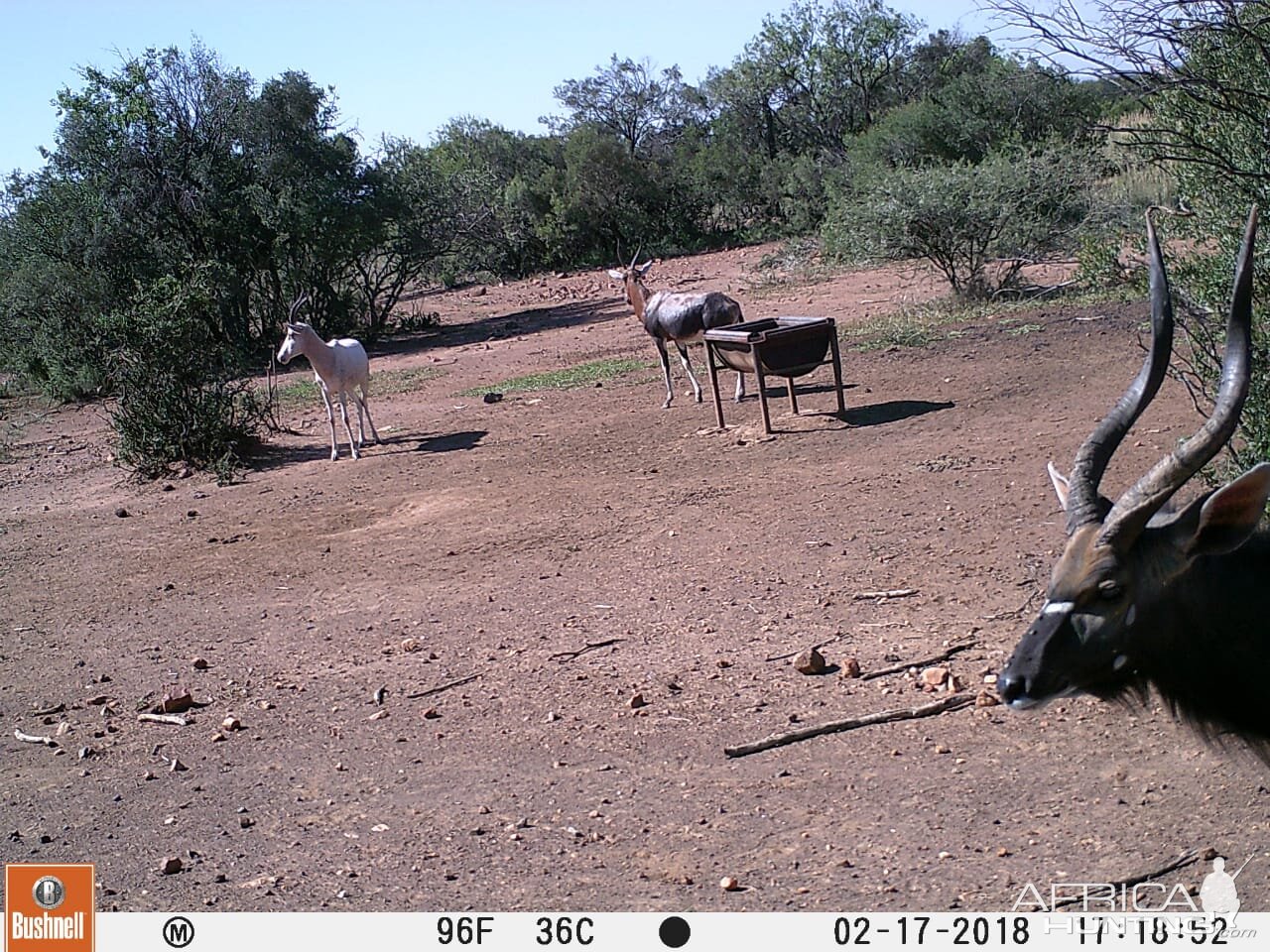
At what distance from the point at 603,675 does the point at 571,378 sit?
433 inches

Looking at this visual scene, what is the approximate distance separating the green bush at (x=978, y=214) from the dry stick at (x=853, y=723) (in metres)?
12.3

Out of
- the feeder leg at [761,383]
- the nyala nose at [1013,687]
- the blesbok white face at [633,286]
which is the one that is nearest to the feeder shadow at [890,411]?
the feeder leg at [761,383]

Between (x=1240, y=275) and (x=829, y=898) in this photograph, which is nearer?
(x=1240, y=275)

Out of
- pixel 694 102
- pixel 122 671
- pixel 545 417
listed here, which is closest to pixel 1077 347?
pixel 545 417

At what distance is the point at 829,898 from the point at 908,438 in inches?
279

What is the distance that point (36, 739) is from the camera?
249 inches

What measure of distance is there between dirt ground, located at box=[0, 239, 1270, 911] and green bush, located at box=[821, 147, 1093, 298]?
11.8 ft

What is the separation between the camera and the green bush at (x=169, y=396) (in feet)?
45.0

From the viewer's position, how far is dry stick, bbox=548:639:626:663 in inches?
261

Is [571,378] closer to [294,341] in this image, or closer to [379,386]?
[379,386]

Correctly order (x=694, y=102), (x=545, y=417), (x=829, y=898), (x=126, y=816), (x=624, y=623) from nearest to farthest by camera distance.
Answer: (x=829, y=898), (x=126, y=816), (x=624, y=623), (x=545, y=417), (x=694, y=102)
